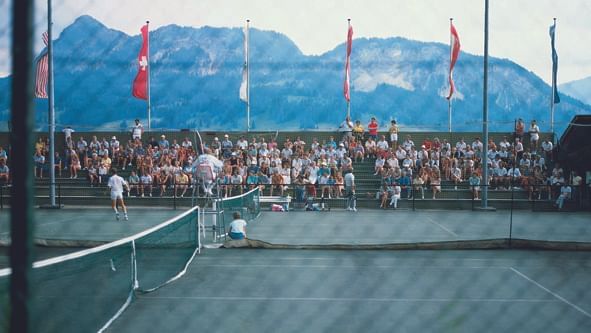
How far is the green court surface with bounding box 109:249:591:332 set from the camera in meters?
6.00

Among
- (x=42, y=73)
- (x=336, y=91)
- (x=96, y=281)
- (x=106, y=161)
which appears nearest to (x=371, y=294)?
(x=96, y=281)

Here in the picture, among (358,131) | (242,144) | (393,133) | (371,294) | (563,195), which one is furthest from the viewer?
(358,131)

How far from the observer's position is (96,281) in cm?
585

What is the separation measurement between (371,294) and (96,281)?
10.8ft

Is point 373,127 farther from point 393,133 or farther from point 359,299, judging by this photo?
point 359,299

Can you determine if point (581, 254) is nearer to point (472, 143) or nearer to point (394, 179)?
point (394, 179)

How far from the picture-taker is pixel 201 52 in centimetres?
1862

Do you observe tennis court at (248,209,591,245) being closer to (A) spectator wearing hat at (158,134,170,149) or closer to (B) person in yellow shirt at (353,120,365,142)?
(B) person in yellow shirt at (353,120,365,142)

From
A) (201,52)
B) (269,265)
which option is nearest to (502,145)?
(201,52)

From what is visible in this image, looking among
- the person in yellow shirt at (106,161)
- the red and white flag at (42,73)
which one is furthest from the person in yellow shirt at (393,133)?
the red and white flag at (42,73)

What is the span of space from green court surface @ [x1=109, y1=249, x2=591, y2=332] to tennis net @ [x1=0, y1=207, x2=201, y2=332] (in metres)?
0.20

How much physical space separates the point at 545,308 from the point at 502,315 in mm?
628

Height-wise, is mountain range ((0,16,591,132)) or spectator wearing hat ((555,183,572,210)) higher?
mountain range ((0,16,591,132))

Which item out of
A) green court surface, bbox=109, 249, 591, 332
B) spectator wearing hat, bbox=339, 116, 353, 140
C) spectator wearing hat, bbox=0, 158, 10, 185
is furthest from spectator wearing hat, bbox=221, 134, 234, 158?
green court surface, bbox=109, 249, 591, 332
